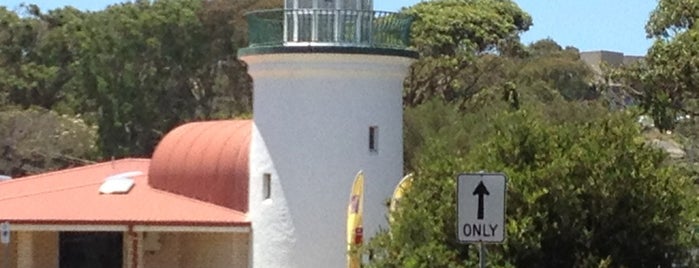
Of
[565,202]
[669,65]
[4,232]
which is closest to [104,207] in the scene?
[4,232]

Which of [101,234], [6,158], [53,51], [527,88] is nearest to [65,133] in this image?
[6,158]

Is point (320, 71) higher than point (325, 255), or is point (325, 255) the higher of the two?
point (320, 71)

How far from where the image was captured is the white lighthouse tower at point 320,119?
28625 mm

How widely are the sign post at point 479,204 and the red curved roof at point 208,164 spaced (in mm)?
15218

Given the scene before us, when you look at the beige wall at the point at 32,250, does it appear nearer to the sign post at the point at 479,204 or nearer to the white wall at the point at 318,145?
the white wall at the point at 318,145

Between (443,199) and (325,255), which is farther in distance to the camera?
(325,255)

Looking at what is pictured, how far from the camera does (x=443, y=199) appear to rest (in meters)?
20.8

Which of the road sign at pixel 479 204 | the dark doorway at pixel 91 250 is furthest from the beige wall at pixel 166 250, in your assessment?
the road sign at pixel 479 204

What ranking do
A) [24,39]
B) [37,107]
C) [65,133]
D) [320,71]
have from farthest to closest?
[24,39]
[37,107]
[65,133]
[320,71]

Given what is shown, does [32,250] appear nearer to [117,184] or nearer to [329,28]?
[117,184]

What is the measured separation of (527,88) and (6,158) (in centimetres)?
2115

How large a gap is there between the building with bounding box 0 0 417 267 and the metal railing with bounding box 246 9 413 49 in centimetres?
2

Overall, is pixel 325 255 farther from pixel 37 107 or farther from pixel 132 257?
pixel 37 107

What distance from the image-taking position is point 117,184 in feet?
109
